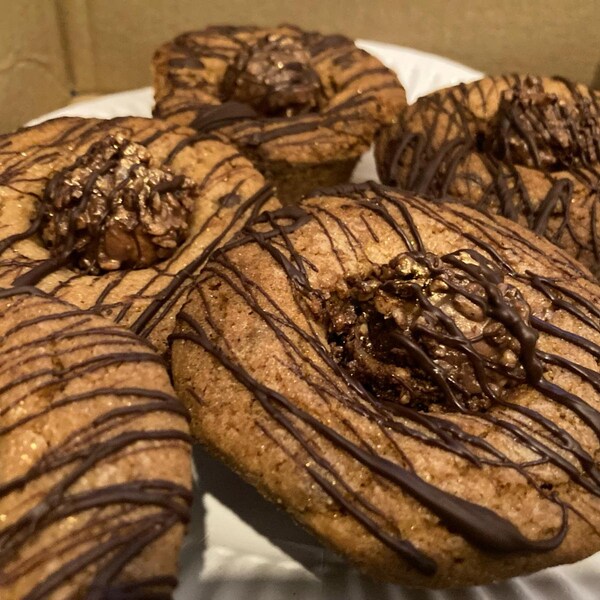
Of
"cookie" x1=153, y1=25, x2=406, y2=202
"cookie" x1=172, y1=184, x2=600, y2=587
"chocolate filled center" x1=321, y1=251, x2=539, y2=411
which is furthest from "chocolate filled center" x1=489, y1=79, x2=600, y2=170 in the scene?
"chocolate filled center" x1=321, y1=251, x2=539, y2=411

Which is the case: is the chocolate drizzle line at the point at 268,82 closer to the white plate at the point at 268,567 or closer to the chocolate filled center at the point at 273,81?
the chocolate filled center at the point at 273,81

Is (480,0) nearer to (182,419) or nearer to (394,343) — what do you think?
(394,343)

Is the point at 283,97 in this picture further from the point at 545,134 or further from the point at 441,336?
the point at 441,336

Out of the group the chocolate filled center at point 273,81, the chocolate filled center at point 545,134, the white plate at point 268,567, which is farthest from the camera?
the chocolate filled center at point 273,81

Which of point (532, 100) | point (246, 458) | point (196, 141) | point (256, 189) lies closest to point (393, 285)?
point (246, 458)

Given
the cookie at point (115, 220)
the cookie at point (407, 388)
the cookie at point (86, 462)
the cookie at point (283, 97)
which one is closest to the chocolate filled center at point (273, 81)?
the cookie at point (283, 97)

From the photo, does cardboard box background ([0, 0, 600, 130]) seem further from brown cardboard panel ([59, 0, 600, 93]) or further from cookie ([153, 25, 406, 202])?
cookie ([153, 25, 406, 202])
